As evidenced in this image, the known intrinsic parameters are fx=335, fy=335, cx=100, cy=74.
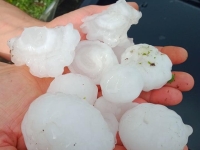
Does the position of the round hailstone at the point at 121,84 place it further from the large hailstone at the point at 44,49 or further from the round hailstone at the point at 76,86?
the large hailstone at the point at 44,49

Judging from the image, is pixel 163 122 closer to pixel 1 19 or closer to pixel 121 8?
pixel 121 8

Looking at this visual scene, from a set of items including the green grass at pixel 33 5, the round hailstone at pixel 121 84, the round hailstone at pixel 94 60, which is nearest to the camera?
the round hailstone at pixel 121 84

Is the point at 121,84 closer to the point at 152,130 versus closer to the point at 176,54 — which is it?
the point at 152,130

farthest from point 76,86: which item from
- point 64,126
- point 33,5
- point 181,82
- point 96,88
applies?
point 33,5

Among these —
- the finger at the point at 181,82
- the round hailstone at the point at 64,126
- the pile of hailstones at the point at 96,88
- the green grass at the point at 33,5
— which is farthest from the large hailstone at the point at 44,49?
the green grass at the point at 33,5

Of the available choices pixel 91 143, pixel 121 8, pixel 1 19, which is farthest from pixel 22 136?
pixel 1 19

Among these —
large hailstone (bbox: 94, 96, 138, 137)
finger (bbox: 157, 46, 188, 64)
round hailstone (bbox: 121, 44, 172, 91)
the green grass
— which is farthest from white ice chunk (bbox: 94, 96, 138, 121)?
the green grass
